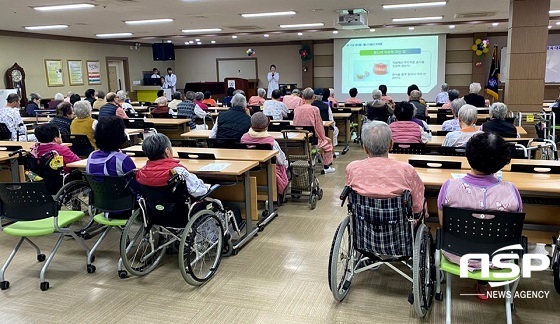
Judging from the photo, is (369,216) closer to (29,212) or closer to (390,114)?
(29,212)

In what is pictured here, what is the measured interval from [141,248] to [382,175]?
7.19ft

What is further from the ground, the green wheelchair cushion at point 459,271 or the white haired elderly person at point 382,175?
the white haired elderly person at point 382,175

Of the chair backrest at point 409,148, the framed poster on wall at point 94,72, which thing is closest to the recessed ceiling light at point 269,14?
the chair backrest at point 409,148

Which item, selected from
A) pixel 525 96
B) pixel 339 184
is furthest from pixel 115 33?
pixel 525 96

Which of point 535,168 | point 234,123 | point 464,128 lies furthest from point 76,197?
point 535,168

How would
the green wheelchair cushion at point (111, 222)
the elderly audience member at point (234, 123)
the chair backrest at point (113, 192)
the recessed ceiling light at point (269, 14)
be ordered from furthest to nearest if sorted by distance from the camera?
the recessed ceiling light at point (269, 14) < the elderly audience member at point (234, 123) < the green wheelchair cushion at point (111, 222) < the chair backrest at point (113, 192)

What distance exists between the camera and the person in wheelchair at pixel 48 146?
3.85 m

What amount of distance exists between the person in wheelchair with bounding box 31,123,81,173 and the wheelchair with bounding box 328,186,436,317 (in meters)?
2.61

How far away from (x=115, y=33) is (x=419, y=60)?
9.36 m

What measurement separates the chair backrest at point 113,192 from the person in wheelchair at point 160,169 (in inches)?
8.0

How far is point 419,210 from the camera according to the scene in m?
2.56

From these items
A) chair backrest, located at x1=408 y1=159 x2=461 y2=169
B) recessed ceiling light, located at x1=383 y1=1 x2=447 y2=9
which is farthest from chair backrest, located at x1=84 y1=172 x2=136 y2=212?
recessed ceiling light, located at x1=383 y1=1 x2=447 y2=9

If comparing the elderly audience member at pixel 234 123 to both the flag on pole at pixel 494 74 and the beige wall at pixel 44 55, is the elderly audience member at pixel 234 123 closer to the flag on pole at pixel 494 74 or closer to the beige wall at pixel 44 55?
the beige wall at pixel 44 55

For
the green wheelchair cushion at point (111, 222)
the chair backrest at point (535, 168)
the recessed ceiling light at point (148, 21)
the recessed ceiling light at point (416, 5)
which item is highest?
the recessed ceiling light at point (148, 21)
